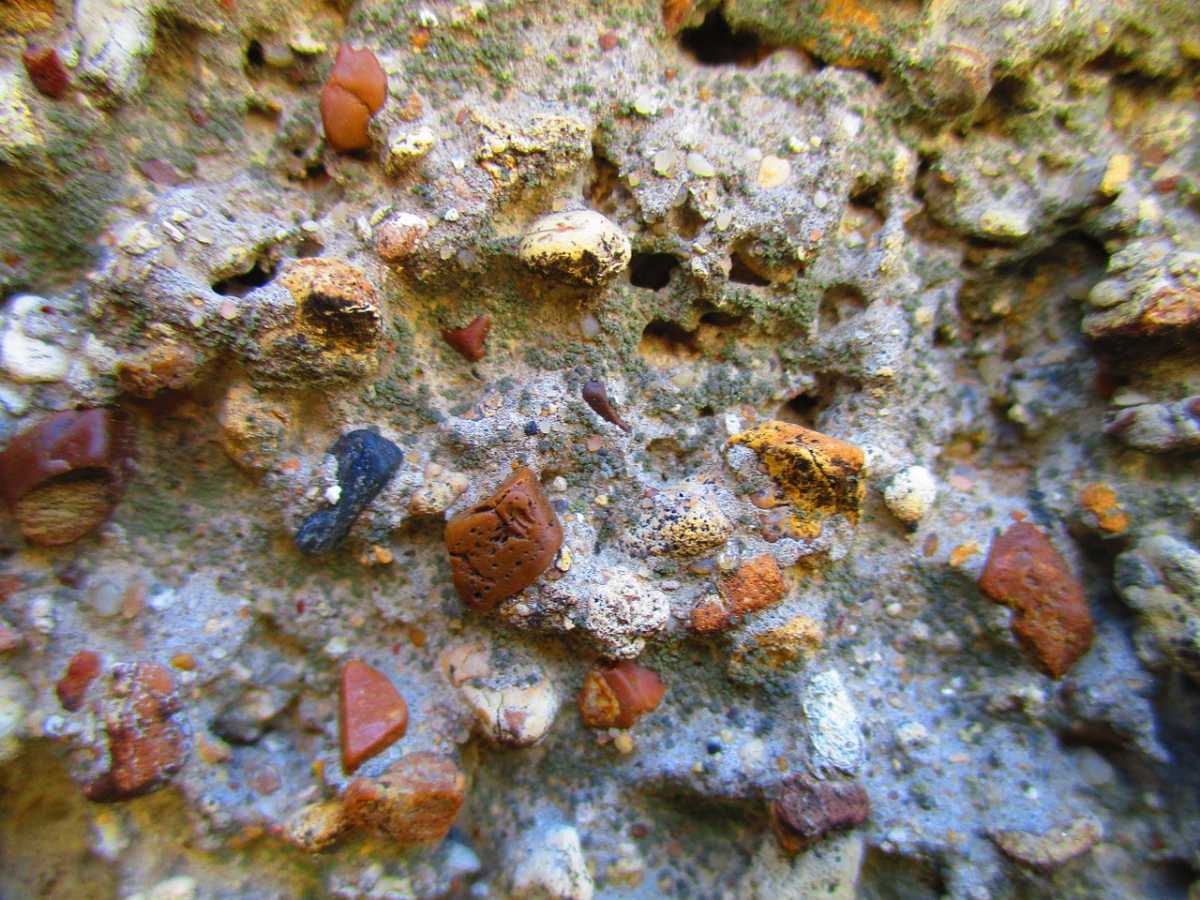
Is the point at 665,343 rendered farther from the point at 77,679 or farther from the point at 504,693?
the point at 77,679

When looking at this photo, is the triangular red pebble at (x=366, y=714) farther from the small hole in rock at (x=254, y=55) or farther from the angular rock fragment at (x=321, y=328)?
the small hole in rock at (x=254, y=55)

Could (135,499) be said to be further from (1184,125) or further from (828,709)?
(1184,125)

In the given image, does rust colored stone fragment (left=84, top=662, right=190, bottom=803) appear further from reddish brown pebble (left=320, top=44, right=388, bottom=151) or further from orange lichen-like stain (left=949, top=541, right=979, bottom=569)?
orange lichen-like stain (left=949, top=541, right=979, bottom=569)

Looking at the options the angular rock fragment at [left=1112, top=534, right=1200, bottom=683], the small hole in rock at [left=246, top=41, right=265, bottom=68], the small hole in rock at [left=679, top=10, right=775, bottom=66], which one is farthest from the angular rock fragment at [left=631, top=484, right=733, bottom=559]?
the small hole in rock at [left=246, top=41, right=265, bottom=68]

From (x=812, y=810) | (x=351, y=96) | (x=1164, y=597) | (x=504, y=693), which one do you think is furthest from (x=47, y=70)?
(x=1164, y=597)

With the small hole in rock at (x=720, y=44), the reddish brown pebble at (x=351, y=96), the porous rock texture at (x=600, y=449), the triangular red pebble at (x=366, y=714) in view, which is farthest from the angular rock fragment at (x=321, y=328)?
the small hole in rock at (x=720, y=44)

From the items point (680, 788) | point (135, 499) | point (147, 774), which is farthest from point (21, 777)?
point (680, 788)
